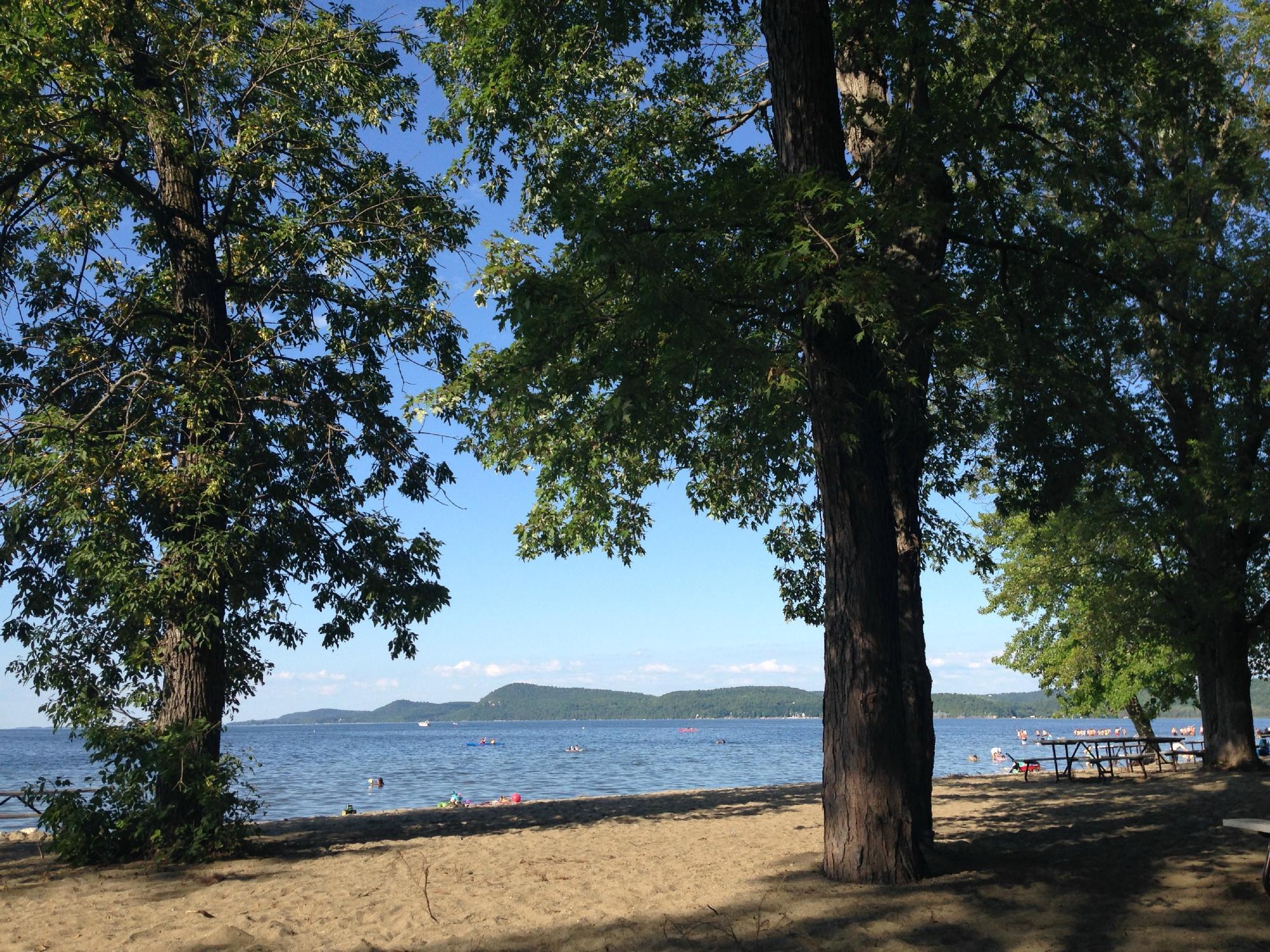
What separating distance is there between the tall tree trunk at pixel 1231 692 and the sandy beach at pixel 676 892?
5647 millimetres

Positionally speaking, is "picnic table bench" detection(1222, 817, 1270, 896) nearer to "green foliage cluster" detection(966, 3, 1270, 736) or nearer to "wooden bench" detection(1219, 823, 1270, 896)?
"wooden bench" detection(1219, 823, 1270, 896)

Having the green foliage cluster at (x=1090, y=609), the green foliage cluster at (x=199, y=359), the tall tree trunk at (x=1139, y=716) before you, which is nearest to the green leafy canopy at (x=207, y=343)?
the green foliage cluster at (x=199, y=359)

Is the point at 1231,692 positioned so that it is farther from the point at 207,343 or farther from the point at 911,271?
the point at 207,343

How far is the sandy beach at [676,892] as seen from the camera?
641 centimetres

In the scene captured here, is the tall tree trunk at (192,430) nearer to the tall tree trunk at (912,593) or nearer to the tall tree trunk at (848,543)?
the tall tree trunk at (848,543)

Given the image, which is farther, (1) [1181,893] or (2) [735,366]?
(2) [735,366]

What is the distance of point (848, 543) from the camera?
798 centimetres

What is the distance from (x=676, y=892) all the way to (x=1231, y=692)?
14410mm

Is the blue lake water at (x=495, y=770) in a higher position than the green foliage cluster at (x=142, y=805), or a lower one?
lower

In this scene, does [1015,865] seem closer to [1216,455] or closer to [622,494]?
[622,494]

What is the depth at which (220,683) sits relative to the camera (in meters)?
11.3

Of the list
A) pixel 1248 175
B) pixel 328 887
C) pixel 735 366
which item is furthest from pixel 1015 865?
pixel 1248 175

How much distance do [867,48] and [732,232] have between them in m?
2.77

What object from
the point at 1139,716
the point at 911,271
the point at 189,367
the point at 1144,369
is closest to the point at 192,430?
the point at 189,367
